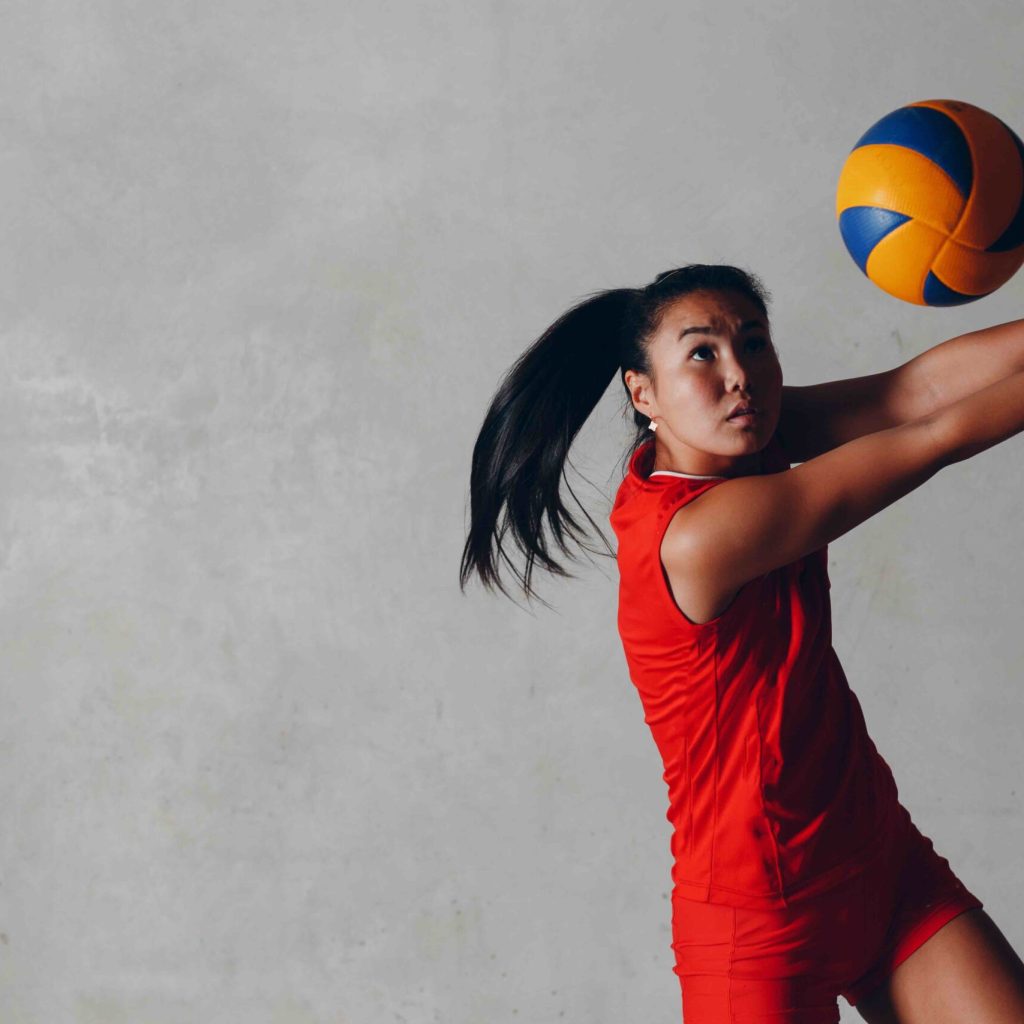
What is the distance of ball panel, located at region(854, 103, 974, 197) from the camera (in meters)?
1.81

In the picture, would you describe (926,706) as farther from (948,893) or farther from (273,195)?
(273,195)

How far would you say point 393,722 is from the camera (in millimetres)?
3215

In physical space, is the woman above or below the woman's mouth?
below

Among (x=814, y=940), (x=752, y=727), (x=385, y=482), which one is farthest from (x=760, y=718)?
(x=385, y=482)

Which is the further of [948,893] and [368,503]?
[368,503]

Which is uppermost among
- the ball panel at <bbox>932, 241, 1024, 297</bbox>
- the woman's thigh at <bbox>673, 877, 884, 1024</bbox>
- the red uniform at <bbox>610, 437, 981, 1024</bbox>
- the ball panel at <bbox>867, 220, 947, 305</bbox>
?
the ball panel at <bbox>867, 220, 947, 305</bbox>

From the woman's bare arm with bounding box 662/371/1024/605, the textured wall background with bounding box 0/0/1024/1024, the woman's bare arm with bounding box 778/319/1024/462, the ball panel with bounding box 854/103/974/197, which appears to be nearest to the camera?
the woman's bare arm with bounding box 662/371/1024/605

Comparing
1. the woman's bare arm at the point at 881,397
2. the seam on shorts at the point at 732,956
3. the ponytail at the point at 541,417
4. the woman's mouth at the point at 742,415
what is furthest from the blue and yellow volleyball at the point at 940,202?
the seam on shorts at the point at 732,956

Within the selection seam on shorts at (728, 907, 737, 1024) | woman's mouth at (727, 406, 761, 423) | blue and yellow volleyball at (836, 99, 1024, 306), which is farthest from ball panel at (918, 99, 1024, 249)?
seam on shorts at (728, 907, 737, 1024)

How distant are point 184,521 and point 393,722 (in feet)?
2.33

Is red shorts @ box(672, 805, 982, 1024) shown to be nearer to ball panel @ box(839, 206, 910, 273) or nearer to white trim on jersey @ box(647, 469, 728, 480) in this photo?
Result: white trim on jersey @ box(647, 469, 728, 480)

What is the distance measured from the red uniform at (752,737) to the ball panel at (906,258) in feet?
1.32

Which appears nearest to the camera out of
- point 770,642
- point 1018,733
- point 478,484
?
point 770,642

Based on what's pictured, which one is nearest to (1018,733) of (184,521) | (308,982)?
(308,982)
